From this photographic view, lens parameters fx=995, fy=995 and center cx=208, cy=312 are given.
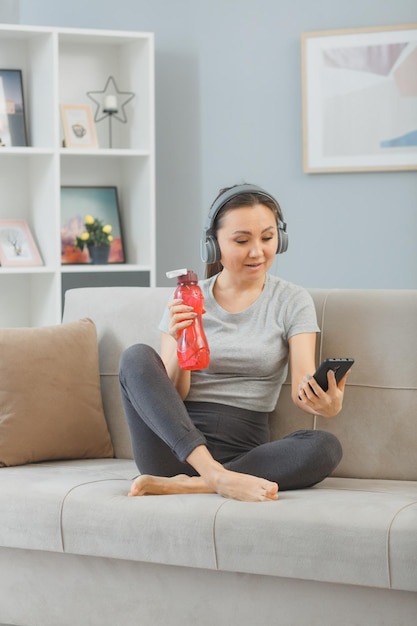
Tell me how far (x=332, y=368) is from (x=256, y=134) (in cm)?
229

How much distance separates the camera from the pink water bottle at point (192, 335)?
232cm

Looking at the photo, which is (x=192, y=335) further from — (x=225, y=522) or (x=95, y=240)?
(x=95, y=240)

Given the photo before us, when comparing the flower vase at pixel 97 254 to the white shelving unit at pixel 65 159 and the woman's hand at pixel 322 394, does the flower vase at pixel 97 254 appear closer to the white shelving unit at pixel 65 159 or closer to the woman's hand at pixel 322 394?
the white shelving unit at pixel 65 159

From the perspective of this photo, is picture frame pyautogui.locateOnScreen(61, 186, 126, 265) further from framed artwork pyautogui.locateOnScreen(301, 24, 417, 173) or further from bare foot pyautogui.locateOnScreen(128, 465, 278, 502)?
bare foot pyautogui.locateOnScreen(128, 465, 278, 502)

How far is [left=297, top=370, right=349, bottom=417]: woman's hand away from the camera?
7.18ft

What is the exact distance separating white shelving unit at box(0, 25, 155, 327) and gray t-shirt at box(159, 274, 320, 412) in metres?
1.66

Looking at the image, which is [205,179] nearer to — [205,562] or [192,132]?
[192,132]

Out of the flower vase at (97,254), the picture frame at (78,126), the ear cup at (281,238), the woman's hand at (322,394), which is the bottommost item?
the woman's hand at (322,394)

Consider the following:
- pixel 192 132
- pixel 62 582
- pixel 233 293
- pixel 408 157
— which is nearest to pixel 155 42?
pixel 192 132

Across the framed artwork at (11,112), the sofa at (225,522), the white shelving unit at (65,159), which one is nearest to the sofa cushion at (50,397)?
the sofa at (225,522)

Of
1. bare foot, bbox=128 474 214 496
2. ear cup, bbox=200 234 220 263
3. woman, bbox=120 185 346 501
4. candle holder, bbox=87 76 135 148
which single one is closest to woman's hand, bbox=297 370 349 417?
woman, bbox=120 185 346 501

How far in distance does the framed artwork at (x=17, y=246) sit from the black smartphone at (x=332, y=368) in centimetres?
215

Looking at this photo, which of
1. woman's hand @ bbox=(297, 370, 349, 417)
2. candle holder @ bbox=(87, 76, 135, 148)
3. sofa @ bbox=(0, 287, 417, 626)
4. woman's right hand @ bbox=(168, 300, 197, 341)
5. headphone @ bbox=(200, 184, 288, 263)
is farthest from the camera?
candle holder @ bbox=(87, 76, 135, 148)

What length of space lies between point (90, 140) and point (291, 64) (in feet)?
2.98
